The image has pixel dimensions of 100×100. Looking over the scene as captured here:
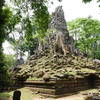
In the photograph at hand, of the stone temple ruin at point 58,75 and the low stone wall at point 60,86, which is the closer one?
the low stone wall at point 60,86

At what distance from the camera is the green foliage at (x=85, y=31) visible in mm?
34312

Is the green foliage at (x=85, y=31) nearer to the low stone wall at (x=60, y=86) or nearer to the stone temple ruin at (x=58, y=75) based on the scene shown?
the stone temple ruin at (x=58, y=75)

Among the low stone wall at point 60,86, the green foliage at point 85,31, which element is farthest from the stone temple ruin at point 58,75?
the green foliage at point 85,31

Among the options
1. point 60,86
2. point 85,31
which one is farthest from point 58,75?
point 85,31

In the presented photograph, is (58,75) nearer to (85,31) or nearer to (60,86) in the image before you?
(60,86)

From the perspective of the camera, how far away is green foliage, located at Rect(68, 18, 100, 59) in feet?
113

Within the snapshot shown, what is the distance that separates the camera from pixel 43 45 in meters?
28.7

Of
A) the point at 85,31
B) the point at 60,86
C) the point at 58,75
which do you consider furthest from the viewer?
the point at 85,31

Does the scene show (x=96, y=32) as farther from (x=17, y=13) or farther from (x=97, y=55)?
(x=17, y=13)

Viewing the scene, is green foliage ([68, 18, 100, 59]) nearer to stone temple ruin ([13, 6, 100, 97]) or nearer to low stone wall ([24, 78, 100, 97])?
stone temple ruin ([13, 6, 100, 97])

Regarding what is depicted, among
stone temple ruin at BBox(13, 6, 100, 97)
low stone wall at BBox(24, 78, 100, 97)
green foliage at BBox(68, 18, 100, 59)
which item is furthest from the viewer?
green foliage at BBox(68, 18, 100, 59)

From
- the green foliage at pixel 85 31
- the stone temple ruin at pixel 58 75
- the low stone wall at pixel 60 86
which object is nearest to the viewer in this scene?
the low stone wall at pixel 60 86

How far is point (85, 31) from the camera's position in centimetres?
3550

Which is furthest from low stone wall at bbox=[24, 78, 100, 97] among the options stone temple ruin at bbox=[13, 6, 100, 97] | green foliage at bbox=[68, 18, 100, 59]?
green foliage at bbox=[68, 18, 100, 59]
